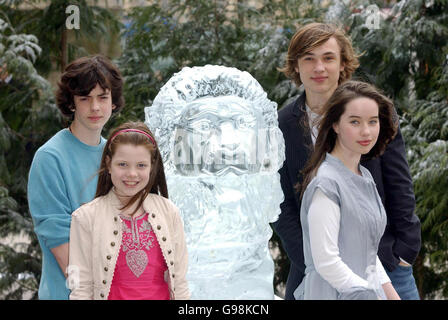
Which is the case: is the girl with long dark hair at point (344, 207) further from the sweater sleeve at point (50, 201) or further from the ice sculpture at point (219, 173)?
the sweater sleeve at point (50, 201)

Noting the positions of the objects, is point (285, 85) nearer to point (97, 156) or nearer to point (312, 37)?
point (312, 37)

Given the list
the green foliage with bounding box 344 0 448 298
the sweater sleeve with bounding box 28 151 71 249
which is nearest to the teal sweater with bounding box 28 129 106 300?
the sweater sleeve with bounding box 28 151 71 249

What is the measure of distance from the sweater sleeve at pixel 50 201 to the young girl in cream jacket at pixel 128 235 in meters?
0.18

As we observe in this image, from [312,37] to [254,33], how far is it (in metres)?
1.98

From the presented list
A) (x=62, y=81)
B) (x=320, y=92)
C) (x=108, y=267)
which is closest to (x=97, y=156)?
(x=62, y=81)

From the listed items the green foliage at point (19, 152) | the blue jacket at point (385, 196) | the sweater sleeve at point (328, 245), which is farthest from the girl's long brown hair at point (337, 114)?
the green foliage at point (19, 152)

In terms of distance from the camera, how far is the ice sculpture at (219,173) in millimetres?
1848

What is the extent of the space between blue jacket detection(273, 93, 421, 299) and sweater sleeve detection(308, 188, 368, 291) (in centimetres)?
46

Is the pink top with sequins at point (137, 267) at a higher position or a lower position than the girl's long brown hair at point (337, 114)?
lower

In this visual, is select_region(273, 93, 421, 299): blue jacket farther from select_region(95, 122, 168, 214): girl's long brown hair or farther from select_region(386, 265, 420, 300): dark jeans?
select_region(95, 122, 168, 214): girl's long brown hair

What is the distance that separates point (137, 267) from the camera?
167 centimetres

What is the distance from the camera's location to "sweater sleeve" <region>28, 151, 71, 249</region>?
6.05 feet

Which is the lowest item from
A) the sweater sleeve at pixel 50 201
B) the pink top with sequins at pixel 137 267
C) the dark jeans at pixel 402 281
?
the dark jeans at pixel 402 281

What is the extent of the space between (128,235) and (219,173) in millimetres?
339
